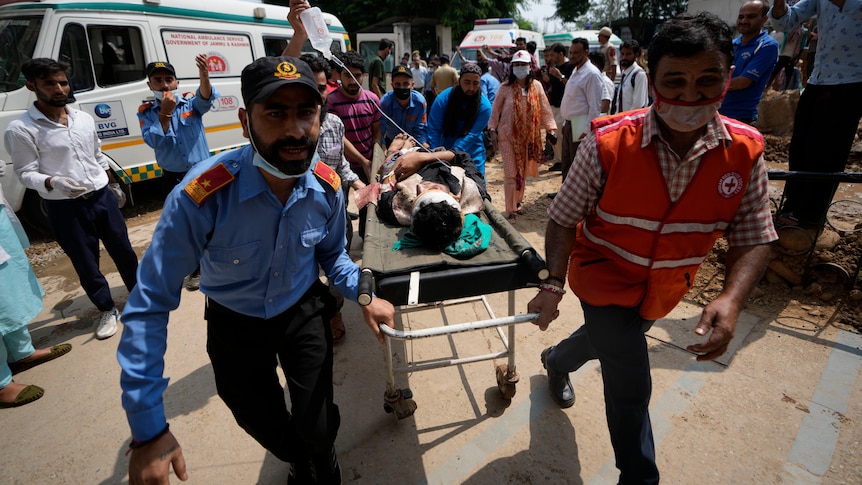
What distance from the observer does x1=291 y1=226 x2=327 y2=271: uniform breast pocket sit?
177 cm

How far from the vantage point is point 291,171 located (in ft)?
5.21

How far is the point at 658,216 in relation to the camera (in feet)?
5.25

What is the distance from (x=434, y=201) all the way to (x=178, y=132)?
8.90ft

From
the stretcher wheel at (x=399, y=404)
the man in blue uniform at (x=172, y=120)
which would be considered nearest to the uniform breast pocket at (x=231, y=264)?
the stretcher wheel at (x=399, y=404)

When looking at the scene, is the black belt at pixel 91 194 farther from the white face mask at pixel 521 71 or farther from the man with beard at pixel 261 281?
the white face mask at pixel 521 71

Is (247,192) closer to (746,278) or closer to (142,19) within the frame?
(746,278)

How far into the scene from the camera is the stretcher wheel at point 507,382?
8.38 ft

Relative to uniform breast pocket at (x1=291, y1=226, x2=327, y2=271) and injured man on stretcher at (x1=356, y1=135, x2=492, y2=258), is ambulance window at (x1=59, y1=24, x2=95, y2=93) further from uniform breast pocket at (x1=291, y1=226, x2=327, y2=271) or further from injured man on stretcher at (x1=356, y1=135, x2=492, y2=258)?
uniform breast pocket at (x1=291, y1=226, x2=327, y2=271)

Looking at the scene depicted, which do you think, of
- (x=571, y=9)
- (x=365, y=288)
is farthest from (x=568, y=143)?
(x=571, y=9)

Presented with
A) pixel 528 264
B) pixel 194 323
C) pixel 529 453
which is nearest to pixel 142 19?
pixel 194 323

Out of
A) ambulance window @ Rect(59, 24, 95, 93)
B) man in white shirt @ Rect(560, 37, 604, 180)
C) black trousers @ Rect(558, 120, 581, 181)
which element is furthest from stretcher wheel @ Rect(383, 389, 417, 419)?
ambulance window @ Rect(59, 24, 95, 93)

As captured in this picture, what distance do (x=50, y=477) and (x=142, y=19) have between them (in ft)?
18.8

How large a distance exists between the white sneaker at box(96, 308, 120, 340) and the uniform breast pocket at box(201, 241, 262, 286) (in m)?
2.63

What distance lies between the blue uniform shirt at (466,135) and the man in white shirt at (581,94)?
1.47m
